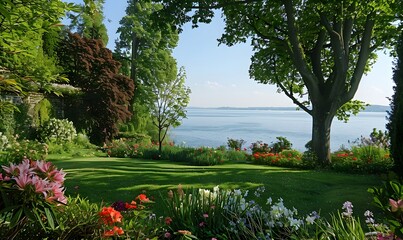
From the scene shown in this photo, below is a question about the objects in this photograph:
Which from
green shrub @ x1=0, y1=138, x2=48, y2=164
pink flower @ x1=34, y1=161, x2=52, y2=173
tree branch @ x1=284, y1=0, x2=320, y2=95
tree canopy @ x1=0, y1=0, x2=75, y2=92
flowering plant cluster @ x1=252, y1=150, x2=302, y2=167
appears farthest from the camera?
flowering plant cluster @ x1=252, y1=150, x2=302, y2=167

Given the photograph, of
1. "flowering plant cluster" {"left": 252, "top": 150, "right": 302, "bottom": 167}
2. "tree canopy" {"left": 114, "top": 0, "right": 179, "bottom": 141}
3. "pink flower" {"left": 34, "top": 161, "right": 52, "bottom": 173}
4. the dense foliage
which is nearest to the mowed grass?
"flowering plant cluster" {"left": 252, "top": 150, "right": 302, "bottom": 167}

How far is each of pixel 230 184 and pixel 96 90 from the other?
16.5 m

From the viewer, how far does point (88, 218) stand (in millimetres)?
3275

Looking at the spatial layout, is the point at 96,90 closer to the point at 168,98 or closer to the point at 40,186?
the point at 168,98

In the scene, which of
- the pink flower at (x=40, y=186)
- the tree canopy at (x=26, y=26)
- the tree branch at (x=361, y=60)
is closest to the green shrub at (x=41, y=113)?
the tree branch at (x=361, y=60)

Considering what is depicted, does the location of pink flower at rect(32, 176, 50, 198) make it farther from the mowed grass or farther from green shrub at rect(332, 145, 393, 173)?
green shrub at rect(332, 145, 393, 173)

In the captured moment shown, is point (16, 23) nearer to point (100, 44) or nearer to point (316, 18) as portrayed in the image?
point (316, 18)

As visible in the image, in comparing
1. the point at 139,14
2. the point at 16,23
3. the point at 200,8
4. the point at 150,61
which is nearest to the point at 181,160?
the point at 200,8

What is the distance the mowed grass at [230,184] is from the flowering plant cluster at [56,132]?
8380 mm

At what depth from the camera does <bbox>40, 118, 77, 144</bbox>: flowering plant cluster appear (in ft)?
64.2

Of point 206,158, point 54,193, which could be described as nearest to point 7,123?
point 206,158

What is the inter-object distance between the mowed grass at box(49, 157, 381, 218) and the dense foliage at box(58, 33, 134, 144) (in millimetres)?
11331

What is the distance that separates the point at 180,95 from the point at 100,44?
11.8 m

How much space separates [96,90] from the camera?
76.4 feet
